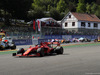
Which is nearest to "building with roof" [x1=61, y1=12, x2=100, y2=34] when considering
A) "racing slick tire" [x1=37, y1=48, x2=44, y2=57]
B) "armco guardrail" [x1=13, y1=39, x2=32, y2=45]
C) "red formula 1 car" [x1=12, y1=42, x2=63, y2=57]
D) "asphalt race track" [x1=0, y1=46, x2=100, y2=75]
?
"armco guardrail" [x1=13, y1=39, x2=32, y2=45]

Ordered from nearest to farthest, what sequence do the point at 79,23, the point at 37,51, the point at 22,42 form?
the point at 37,51
the point at 22,42
the point at 79,23

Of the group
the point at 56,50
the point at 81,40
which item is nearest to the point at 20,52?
the point at 56,50

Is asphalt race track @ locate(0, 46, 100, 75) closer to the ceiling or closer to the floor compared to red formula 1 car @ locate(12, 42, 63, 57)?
closer to the floor

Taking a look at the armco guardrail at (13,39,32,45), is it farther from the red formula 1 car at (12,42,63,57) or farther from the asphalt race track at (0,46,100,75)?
the asphalt race track at (0,46,100,75)

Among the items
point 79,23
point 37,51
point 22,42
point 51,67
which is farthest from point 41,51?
point 79,23

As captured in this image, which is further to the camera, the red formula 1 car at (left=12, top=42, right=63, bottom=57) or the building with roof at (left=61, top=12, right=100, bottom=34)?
the building with roof at (left=61, top=12, right=100, bottom=34)

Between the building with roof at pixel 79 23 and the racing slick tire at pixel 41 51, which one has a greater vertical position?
the building with roof at pixel 79 23

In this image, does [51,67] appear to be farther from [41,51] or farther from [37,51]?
[41,51]

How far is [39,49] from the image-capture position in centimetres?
1311

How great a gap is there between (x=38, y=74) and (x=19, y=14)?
52892 mm

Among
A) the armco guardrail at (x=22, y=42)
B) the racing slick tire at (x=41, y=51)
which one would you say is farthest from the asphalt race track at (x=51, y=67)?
the armco guardrail at (x=22, y=42)

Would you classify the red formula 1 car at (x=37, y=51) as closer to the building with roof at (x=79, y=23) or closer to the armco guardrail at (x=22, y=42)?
the armco guardrail at (x=22, y=42)

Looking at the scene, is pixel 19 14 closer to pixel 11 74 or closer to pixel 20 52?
pixel 20 52

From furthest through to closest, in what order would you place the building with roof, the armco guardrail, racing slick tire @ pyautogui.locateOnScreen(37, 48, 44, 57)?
the building with roof
the armco guardrail
racing slick tire @ pyautogui.locateOnScreen(37, 48, 44, 57)
